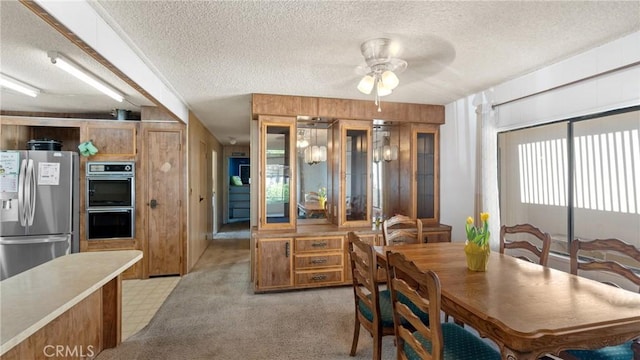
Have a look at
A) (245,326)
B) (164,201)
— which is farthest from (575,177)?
(164,201)

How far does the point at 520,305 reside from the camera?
1362mm

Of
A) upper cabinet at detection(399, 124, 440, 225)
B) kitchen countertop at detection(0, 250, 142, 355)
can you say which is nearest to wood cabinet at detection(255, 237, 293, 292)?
kitchen countertop at detection(0, 250, 142, 355)

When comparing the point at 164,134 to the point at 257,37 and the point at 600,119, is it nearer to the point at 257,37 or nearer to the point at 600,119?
the point at 257,37

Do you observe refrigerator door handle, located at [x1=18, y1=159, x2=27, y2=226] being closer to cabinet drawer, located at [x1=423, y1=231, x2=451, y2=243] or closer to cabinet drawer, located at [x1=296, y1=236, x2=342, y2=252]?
cabinet drawer, located at [x1=296, y1=236, x2=342, y2=252]

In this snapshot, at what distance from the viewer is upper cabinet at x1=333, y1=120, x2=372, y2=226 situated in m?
3.77

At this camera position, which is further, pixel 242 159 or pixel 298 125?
pixel 242 159

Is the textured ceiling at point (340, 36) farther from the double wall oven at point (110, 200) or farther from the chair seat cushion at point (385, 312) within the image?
the chair seat cushion at point (385, 312)

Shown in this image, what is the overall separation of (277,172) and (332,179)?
79cm

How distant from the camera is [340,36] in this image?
209 centimetres

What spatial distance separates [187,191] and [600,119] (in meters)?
4.62

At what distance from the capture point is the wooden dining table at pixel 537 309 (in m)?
1.14

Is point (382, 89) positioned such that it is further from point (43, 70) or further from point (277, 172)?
point (43, 70)

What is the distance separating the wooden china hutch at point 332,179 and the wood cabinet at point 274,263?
1 centimetres

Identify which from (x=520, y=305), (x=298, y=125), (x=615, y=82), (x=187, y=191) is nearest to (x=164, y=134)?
(x=187, y=191)
